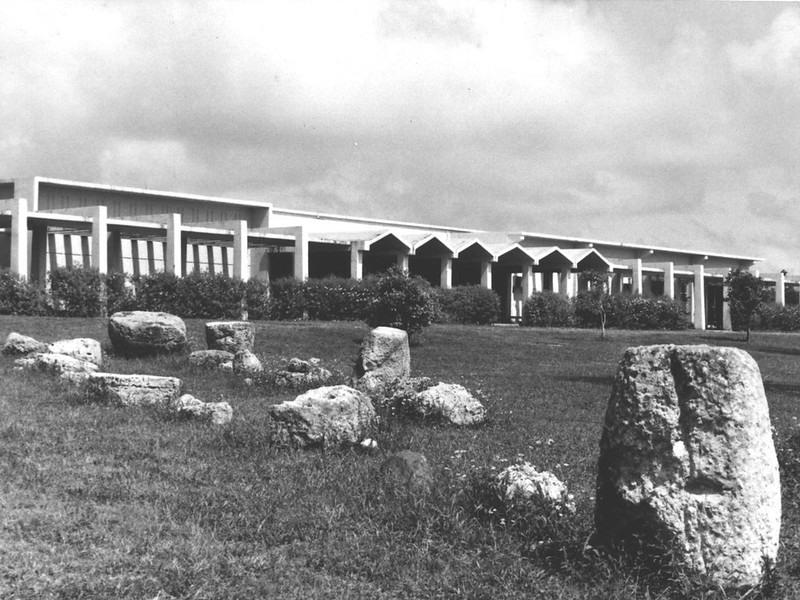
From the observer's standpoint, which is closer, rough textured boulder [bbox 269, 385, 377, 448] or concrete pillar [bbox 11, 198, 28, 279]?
rough textured boulder [bbox 269, 385, 377, 448]

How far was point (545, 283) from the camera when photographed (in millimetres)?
55625

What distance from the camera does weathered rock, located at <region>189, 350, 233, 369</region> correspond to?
16344 mm

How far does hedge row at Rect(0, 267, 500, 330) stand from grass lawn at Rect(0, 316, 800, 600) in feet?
43.3

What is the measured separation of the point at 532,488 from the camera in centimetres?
629

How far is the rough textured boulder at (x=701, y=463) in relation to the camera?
4996mm

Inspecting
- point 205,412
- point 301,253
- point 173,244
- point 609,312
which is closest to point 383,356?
point 205,412

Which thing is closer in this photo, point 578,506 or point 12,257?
point 578,506

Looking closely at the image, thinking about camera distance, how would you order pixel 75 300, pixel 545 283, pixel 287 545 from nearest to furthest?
pixel 287 545 < pixel 75 300 < pixel 545 283

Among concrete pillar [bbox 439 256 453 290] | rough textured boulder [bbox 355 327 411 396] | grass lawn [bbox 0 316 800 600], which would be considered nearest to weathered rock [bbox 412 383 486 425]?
grass lawn [bbox 0 316 800 600]

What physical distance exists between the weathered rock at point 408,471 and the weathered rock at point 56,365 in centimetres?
843

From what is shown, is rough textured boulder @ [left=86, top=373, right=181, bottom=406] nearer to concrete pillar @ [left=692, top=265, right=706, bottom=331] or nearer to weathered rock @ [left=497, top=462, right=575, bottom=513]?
weathered rock @ [left=497, top=462, right=575, bottom=513]

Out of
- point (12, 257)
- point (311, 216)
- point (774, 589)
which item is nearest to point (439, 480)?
point (774, 589)

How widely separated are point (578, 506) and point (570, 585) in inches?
48.8

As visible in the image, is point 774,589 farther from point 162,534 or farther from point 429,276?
point 429,276
